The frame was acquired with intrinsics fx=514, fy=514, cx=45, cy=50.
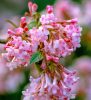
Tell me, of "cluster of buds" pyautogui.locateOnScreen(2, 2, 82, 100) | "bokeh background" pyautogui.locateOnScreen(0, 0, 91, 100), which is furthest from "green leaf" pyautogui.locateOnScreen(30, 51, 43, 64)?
"bokeh background" pyautogui.locateOnScreen(0, 0, 91, 100)

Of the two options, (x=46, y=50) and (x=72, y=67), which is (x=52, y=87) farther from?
(x=72, y=67)

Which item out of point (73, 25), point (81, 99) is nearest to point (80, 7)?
point (81, 99)

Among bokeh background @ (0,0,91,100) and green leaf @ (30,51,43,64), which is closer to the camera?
green leaf @ (30,51,43,64)

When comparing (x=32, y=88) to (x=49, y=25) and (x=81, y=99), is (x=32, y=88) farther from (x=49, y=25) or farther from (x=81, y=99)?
(x=81, y=99)

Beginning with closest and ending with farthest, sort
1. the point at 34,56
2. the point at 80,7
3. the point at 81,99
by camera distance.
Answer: the point at 34,56
the point at 81,99
the point at 80,7

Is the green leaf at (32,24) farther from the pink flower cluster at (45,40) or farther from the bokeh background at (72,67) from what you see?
the bokeh background at (72,67)

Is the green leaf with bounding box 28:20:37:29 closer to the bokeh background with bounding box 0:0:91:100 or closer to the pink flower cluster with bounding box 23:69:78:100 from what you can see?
the pink flower cluster with bounding box 23:69:78:100

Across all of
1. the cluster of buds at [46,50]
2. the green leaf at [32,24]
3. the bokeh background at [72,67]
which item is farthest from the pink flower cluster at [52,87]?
the bokeh background at [72,67]

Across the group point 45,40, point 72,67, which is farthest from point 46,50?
point 72,67
